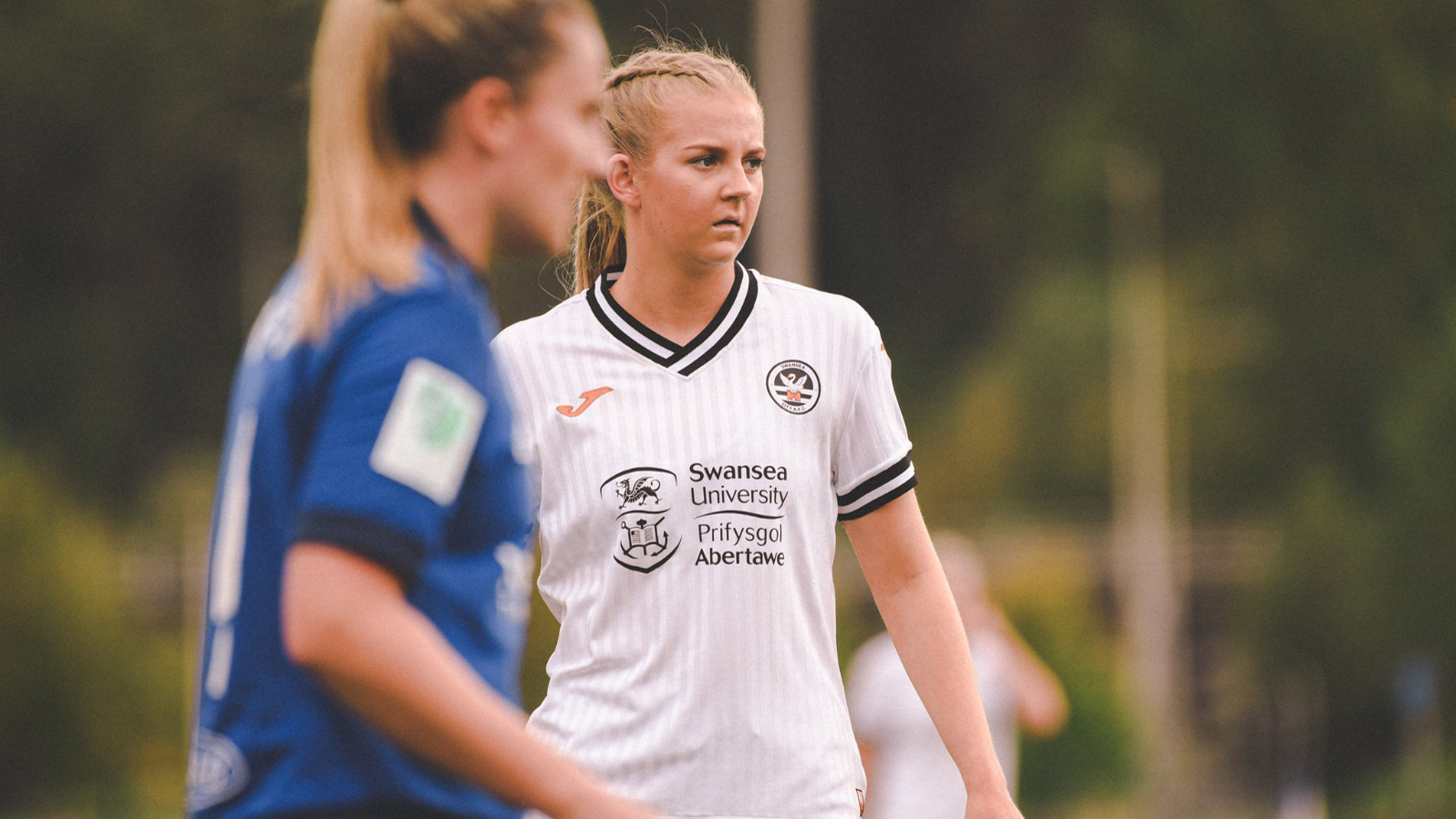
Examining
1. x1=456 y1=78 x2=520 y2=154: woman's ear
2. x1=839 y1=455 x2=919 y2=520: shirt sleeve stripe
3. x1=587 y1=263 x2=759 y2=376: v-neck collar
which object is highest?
x1=456 y1=78 x2=520 y2=154: woman's ear

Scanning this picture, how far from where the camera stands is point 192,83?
47250 mm

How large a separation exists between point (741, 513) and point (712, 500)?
2.3 inches

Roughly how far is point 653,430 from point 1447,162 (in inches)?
1237

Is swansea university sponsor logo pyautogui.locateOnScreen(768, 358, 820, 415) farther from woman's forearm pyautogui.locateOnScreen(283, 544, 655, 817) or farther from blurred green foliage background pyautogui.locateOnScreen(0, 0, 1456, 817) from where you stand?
blurred green foliage background pyautogui.locateOnScreen(0, 0, 1456, 817)

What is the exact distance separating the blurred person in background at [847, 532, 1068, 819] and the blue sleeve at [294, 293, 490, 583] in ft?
19.5

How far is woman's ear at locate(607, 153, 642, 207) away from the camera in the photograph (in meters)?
3.98

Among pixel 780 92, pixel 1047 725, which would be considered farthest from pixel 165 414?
pixel 1047 725

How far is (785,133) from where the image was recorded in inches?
667

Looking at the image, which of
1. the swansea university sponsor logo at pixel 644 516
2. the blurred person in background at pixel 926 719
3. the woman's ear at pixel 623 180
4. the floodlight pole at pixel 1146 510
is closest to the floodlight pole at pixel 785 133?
the blurred person in background at pixel 926 719

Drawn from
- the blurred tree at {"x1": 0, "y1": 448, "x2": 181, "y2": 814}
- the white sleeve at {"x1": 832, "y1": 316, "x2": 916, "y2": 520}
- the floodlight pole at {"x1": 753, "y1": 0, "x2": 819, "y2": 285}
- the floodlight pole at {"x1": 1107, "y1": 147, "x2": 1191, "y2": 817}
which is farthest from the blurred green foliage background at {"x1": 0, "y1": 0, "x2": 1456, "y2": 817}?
the white sleeve at {"x1": 832, "y1": 316, "x2": 916, "y2": 520}

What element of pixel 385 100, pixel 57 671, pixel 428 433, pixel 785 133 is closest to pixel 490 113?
pixel 385 100

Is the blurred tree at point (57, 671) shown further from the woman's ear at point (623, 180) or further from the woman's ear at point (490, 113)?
the woman's ear at point (490, 113)

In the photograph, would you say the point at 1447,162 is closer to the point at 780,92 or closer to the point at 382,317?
the point at 780,92

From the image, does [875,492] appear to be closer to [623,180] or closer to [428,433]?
[623,180]
